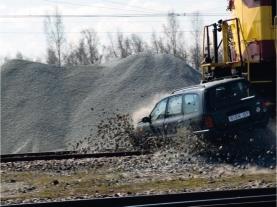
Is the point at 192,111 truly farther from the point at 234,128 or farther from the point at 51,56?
the point at 51,56

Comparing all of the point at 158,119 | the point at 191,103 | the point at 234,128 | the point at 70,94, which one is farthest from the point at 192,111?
the point at 70,94

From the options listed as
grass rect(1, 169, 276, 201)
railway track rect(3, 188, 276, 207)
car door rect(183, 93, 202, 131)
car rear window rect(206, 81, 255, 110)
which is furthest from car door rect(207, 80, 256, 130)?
railway track rect(3, 188, 276, 207)

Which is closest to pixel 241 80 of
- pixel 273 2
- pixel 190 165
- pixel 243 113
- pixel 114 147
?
pixel 243 113

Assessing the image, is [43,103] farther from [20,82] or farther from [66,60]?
[66,60]

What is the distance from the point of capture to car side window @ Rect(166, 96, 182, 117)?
1482 centimetres

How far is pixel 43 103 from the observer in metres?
34.9

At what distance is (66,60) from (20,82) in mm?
47398

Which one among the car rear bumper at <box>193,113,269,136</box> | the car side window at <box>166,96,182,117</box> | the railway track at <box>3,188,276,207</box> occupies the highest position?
the car side window at <box>166,96,182,117</box>

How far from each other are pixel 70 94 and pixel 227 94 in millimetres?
22932

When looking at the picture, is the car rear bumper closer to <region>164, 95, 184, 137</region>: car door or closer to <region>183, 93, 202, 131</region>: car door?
<region>183, 93, 202, 131</region>: car door

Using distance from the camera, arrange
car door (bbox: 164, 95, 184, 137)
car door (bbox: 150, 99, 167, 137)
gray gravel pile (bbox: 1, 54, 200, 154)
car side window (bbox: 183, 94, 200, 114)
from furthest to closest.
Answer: gray gravel pile (bbox: 1, 54, 200, 154), car door (bbox: 150, 99, 167, 137), car door (bbox: 164, 95, 184, 137), car side window (bbox: 183, 94, 200, 114)

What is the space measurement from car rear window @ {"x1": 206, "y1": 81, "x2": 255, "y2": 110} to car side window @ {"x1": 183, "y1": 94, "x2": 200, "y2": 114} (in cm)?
29

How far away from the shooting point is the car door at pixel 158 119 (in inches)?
607

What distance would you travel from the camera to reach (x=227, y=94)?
14.2 metres
